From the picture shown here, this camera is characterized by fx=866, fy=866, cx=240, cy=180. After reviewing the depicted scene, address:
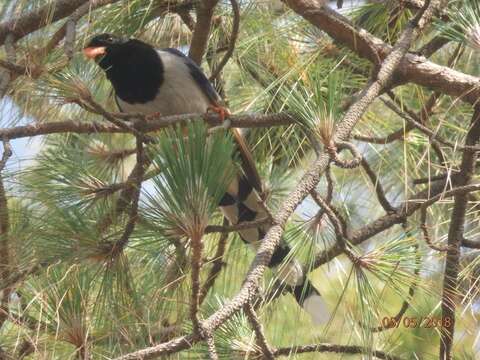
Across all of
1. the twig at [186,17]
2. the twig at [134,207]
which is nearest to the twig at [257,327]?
the twig at [134,207]

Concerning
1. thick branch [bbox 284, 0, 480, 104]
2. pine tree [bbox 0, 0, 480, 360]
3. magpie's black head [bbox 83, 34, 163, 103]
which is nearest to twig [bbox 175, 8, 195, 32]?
pine tree [bbox 0, 0, 480, 360]

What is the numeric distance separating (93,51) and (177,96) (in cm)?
31

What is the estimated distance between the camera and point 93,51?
2.13 m

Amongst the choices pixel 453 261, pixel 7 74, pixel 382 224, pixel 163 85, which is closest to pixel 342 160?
pixel 453 261

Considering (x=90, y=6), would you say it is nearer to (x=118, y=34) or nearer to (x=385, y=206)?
(x=118, y=34)

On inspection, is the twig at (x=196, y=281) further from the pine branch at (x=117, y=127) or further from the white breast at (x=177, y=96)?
the white breast at (x=177, y=96)

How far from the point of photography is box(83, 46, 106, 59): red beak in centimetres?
212

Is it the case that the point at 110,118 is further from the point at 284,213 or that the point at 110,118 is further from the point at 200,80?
the point at 200,80

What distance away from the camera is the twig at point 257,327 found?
1189 mm

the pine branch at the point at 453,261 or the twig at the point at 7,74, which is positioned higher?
the twig at the point at 7,74

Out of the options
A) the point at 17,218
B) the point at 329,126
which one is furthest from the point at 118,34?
the point at 329,126

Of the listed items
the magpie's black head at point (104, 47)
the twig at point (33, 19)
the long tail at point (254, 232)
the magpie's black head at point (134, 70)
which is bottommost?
the long tail at point (254, 232)

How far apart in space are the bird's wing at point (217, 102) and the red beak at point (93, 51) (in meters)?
0.27

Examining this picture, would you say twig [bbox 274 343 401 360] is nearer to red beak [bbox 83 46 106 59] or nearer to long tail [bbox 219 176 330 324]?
long tail [bbox 219 176 330 324]
